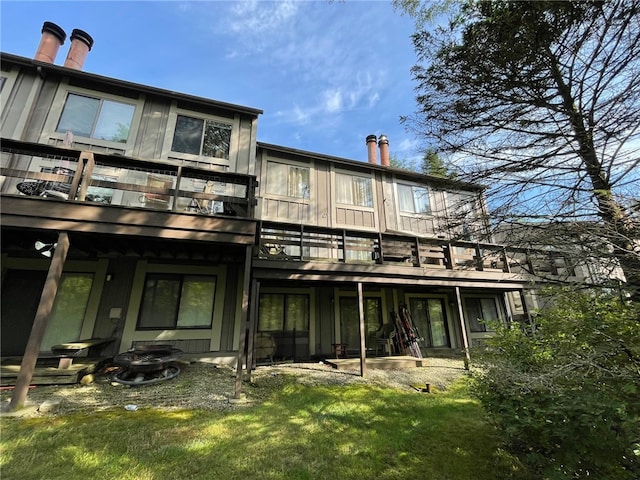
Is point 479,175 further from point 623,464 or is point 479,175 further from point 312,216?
point 312,216

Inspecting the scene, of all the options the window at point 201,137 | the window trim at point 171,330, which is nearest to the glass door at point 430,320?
the window trim at point 171,330

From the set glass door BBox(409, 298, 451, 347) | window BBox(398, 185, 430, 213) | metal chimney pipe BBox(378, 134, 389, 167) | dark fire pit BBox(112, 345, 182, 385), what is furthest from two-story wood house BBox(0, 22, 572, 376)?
metal chimney pipe BBox(378, 134, 389, 167)

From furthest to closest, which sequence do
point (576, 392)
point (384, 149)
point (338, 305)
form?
point (384, 149) → point (338, 305) → point (576, 392)

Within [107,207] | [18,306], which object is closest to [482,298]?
[107,207]

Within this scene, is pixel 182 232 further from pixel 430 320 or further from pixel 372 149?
pixel 372 149

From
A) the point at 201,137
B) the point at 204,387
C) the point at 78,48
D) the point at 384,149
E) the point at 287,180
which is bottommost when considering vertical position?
the point at 204,387

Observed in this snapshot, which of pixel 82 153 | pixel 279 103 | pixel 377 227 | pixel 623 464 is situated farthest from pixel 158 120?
pixel 623 464

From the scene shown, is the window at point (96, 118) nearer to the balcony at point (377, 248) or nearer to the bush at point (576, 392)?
the balcony at point (377, 248)

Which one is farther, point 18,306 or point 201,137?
point 201,137

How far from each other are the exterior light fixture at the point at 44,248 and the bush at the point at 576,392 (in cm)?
920

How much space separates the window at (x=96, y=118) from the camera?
25.0ft

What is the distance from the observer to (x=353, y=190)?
36.0 feet

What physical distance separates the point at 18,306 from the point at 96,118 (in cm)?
528

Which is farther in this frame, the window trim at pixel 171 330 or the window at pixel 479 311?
the window at pixel 479 311
